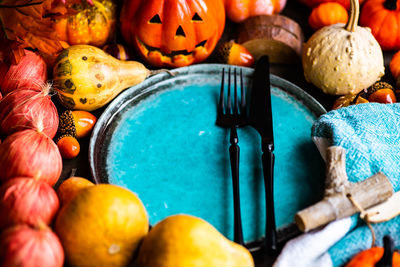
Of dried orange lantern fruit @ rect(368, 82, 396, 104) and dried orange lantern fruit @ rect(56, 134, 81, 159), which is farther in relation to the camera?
dried orange lantern fruit @ rect(368, 82, 396, 104)

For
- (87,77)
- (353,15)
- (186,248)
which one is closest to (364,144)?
(353,15)

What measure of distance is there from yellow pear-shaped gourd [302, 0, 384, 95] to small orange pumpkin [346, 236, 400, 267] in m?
0.41

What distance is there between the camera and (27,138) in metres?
0.66

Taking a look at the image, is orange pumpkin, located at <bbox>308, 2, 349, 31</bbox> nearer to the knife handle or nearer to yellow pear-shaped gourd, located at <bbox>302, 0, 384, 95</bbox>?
yellow pear-shaped gourd, located at <bbox>302, 0, 384, 95</bbox>

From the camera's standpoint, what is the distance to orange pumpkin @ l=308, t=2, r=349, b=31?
3.57 feet

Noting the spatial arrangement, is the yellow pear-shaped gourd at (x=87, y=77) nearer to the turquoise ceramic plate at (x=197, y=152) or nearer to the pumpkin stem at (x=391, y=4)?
the turquoise ceramic plate at (x=197, y=152)

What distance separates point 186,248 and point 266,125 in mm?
407

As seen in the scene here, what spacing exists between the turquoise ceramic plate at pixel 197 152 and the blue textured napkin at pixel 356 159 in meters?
0.07

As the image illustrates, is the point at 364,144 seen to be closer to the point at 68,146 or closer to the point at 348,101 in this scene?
the point at 348,101

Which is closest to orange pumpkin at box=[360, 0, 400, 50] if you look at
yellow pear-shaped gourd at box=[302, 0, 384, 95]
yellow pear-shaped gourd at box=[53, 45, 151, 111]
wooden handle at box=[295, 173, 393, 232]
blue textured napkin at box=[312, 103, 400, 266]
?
yellow pear-shaped gourd at box=[302, 0, 384, 95]

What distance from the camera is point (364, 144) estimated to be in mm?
770

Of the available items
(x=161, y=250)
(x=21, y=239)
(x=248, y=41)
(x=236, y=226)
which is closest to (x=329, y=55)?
(x=248, y=41)

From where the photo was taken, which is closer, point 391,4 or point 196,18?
point 196,18

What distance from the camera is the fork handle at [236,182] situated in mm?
688
